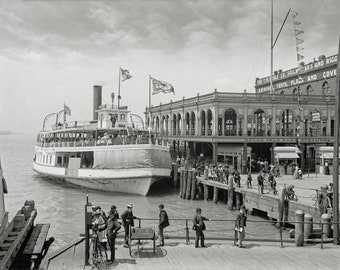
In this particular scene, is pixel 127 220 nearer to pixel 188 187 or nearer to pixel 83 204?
pixel 83 204

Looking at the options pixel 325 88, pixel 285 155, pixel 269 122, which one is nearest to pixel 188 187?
pixel 285 155

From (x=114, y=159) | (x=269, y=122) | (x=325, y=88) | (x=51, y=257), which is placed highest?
(x=325, y=88)

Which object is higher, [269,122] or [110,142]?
[269,122]

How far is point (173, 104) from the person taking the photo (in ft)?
172

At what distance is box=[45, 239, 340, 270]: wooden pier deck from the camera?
10383mm

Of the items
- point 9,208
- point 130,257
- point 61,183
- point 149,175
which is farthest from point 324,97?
point 130,257

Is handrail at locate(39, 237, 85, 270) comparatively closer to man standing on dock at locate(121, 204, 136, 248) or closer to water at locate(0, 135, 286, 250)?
man standing on dock at locate(121, 204, 136, 248)

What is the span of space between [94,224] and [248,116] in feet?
104

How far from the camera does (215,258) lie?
1103 cm

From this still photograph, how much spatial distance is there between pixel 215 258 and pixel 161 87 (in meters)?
25.7

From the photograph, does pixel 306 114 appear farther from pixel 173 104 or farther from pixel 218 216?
pixel 218 216

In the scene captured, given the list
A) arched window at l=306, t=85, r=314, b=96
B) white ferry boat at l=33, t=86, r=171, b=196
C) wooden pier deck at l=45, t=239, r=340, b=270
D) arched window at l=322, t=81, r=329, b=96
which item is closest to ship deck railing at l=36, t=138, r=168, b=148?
white ferry boat at l=33, t=86, r=171, b=196

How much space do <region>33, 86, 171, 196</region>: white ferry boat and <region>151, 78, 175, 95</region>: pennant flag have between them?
459cm

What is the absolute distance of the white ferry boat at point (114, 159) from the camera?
31.7m
